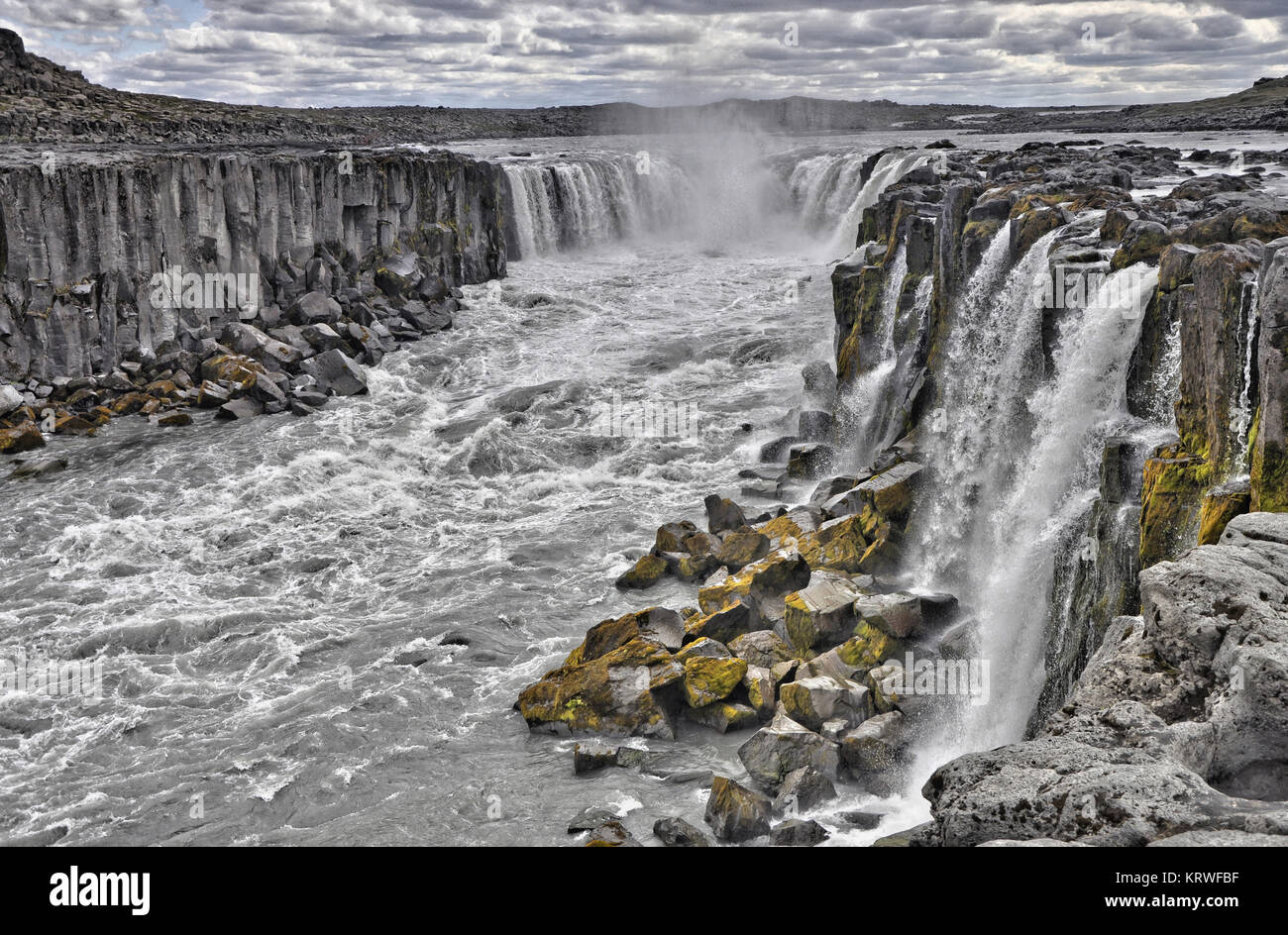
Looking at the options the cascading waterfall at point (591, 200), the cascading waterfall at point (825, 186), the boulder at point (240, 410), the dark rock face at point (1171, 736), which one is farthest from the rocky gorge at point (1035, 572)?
the cascading waterfall at point (591, 200)

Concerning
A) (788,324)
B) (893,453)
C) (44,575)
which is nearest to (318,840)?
(44,575)

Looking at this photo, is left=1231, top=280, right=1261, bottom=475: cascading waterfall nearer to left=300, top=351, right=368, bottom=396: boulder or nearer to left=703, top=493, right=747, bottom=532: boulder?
left=703, top=493, right=747, bottom=532: boulder

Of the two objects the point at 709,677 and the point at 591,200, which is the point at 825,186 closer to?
the point at 591,200

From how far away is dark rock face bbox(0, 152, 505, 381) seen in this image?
29.7m

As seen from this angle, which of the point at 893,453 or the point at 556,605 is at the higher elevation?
the point at 893,453

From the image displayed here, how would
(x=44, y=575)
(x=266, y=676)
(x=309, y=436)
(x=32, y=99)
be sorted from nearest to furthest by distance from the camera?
1. (x=266, y=676)
2. (x=44, y=575)
3. (x=309, y=436)
4. (x=32, y=99)

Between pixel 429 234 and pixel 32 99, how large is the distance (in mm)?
64956

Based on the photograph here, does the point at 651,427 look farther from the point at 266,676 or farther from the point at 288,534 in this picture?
the point at 266,676

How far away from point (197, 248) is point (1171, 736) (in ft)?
111

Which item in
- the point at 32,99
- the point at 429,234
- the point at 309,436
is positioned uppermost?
the point at 32,99

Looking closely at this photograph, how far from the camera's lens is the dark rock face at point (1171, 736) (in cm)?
676

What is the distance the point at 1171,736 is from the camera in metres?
7.84

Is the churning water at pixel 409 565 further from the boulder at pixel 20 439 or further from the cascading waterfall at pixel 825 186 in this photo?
the cascading waterfall at pixel 825 186

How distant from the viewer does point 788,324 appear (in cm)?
3628
